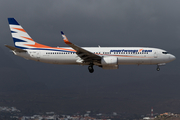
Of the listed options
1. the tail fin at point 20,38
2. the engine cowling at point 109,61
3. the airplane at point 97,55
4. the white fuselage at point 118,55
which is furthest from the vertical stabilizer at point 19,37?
the engine cowling at point 109,61

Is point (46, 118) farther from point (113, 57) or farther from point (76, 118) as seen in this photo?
point (113, 57)

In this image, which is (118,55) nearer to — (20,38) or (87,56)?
(87,56)

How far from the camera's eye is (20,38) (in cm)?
6469

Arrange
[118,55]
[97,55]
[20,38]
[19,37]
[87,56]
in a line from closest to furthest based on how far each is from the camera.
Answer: [97,55], [87,56], [118,55], [20,38], [19,37]

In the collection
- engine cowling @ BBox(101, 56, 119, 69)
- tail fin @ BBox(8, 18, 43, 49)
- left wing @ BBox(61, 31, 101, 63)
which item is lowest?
engine cowling @ BBox(101, 56, 119, 69)

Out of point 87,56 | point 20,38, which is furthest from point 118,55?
point 20,38

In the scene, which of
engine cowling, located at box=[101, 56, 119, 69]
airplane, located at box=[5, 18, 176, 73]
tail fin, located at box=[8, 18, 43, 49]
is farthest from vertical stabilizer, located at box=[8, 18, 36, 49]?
engine cowling, located at box=[101, 56, 119, 69]

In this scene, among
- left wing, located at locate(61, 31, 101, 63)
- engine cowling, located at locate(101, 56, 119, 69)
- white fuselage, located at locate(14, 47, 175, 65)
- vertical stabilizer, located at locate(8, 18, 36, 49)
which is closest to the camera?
left wing, located at locate(61, 31, 101, 63)

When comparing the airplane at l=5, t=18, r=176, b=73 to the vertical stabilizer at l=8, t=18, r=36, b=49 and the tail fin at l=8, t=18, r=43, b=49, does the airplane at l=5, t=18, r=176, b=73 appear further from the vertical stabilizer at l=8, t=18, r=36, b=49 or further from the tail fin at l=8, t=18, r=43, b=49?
the vertical stabilizer at l=8, t=18, r=36, b=49

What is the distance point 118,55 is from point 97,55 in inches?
171

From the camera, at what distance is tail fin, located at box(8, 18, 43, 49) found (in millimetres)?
63300

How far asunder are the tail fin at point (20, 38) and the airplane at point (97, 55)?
47cm

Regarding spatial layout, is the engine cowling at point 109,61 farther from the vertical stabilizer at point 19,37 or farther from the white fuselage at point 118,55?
the vertical stabilizer at point 19,37

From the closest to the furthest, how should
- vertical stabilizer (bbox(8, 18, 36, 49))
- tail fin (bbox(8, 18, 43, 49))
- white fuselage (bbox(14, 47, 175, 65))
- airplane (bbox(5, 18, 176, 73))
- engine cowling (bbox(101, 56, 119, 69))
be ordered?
engine cowling (bbox(101, 56, 119, 69)) < airplane (bbox(5, 18, 176, 73)) < white fuselage (bbox(14, 47, 175, 65)) < tail fin (bbox(8, 18, 43, 49)) < vertical stabilizer (bbox(8, 18, 36, 49))
